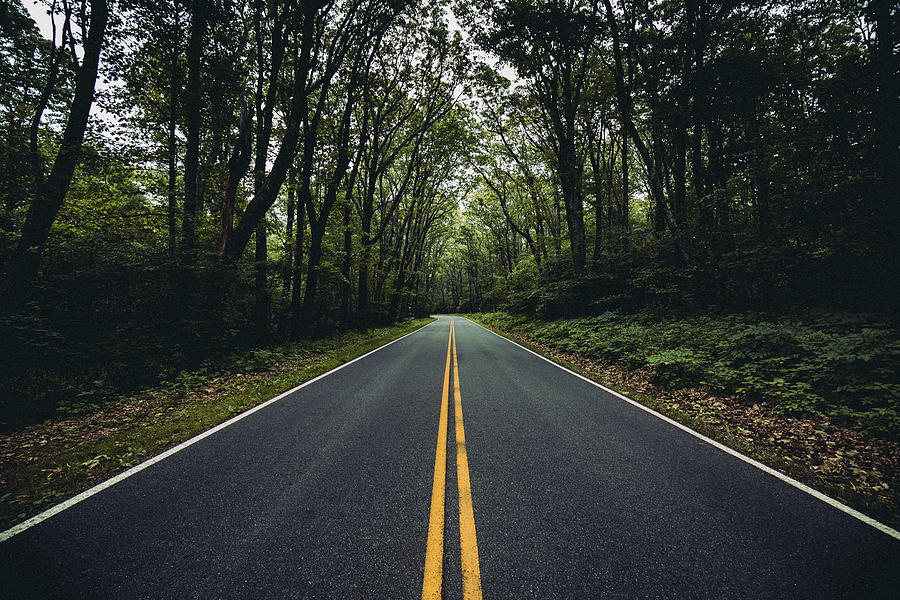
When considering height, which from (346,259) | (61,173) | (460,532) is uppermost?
(61,173)

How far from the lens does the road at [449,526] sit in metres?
1.96

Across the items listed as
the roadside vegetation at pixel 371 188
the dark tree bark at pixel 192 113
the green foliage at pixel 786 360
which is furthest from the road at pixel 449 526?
the dark tree bark at pixel 192 113

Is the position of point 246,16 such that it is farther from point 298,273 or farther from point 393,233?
point 393,233

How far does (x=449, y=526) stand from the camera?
2.45m

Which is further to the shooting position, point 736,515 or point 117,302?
point 117,302

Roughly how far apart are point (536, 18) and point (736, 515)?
637 inches

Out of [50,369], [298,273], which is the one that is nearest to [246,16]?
[298,273]

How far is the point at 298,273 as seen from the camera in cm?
1367

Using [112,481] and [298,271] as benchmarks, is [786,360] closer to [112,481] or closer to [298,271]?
[112,481]

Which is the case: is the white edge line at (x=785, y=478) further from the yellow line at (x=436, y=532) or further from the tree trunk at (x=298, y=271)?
the tree trunk at (x=298, y=271)

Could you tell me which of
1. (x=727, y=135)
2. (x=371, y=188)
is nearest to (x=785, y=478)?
(x=371, y=188)

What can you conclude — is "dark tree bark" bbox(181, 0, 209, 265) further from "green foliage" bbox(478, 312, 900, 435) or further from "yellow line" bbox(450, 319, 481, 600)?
"green foliage" bbox(478, 312, 900, 435)

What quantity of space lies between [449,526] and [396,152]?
17704 mm

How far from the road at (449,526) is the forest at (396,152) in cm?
Result: 339
